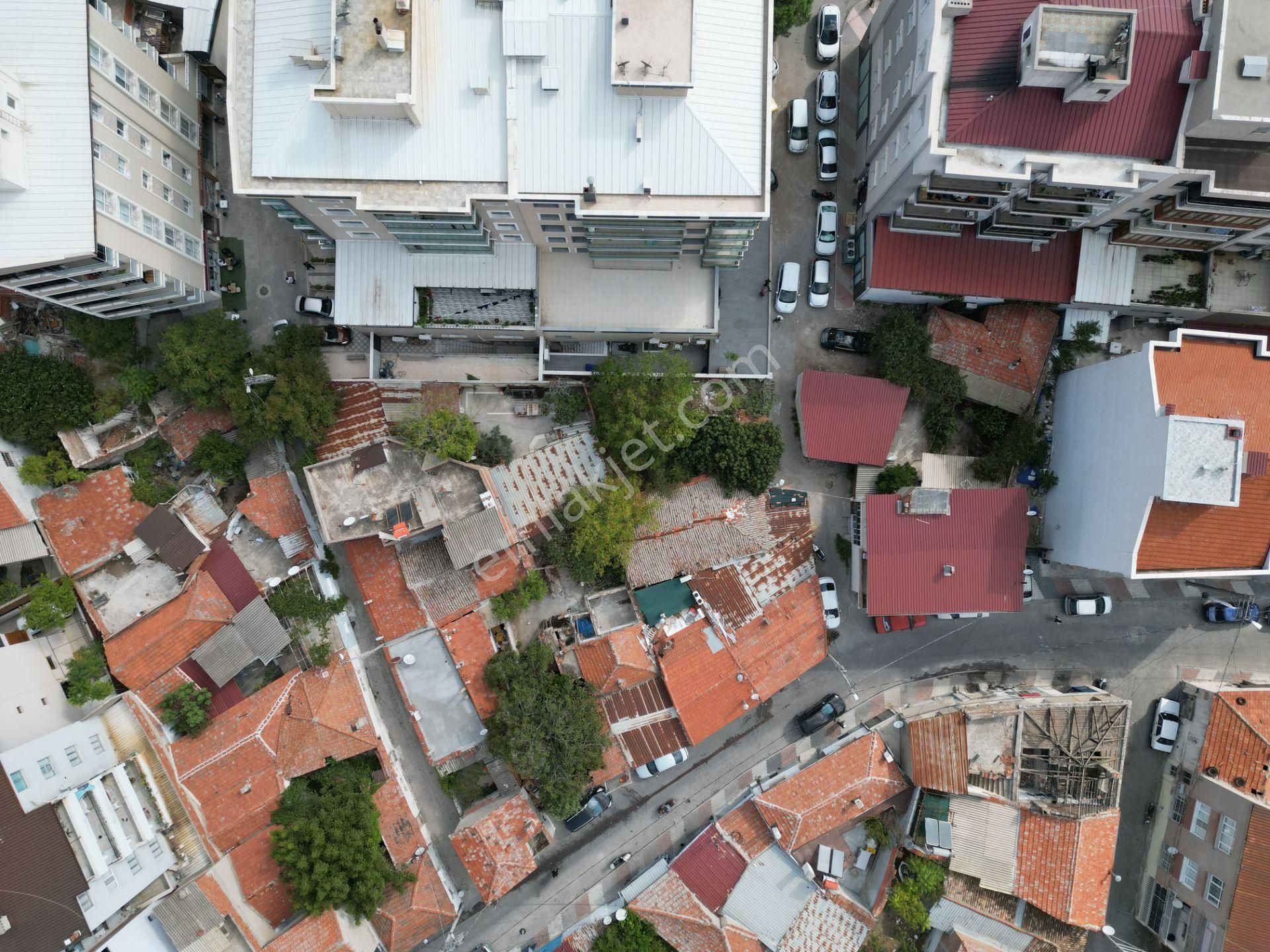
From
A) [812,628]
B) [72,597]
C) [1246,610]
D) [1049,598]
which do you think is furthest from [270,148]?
[1246,610]

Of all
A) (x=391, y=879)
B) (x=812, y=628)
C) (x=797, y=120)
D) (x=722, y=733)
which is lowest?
(x=391, y=879)

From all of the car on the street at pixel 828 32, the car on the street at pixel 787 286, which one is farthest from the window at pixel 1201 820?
the car on the street at pixel 828 32

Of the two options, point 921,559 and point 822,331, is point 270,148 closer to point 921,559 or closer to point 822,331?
point 822,331

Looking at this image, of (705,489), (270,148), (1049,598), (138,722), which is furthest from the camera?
(1049,598)

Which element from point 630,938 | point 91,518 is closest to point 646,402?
point 630,938

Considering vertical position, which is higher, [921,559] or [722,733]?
[921,559]

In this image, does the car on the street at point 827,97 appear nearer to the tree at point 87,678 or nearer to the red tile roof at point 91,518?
the red tile roof at point 91,518
